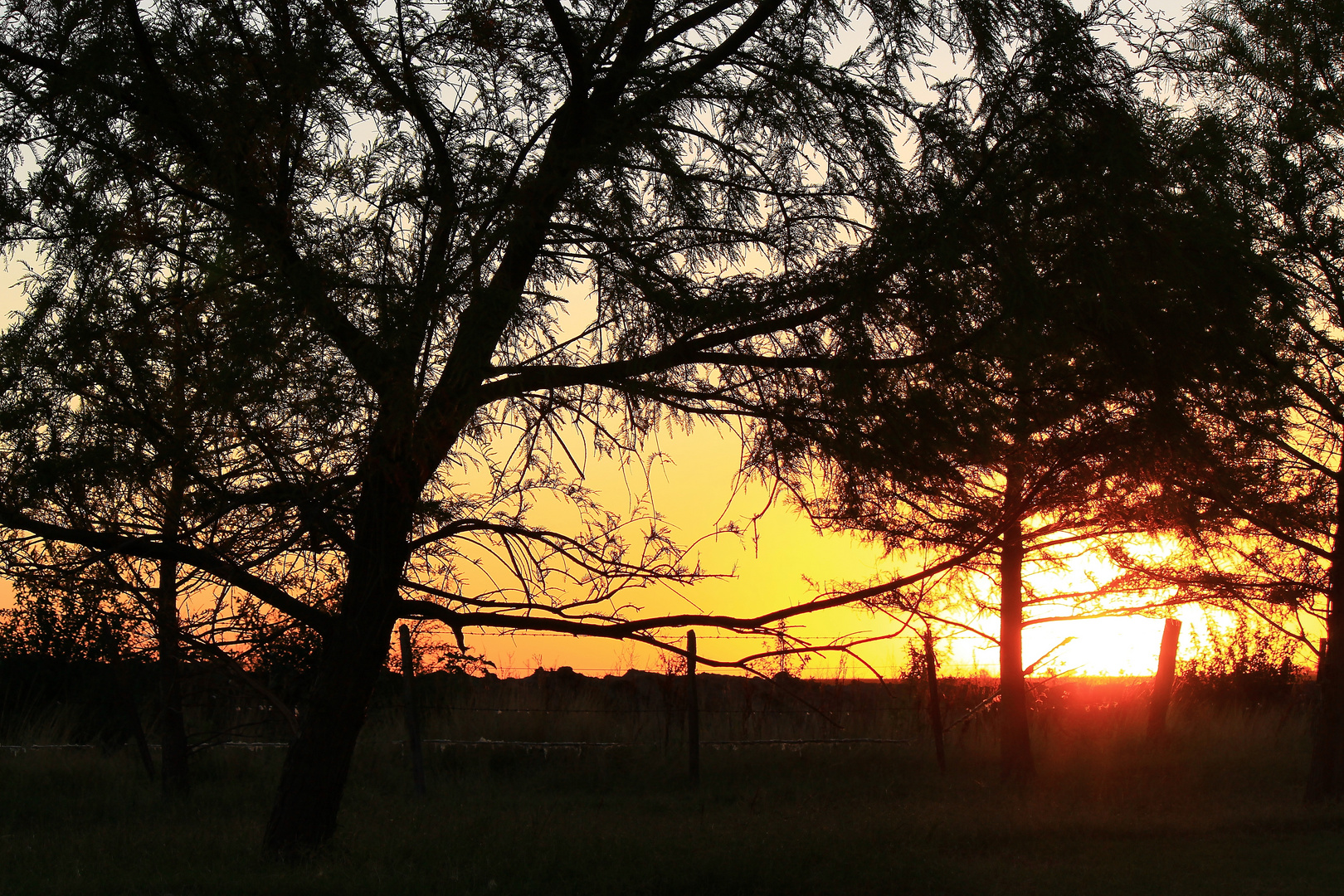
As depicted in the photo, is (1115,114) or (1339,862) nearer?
(1115,114)

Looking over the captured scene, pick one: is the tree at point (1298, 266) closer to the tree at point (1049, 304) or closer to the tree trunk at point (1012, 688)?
the tree trunk at point (1012, 688)

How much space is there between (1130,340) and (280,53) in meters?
3.94

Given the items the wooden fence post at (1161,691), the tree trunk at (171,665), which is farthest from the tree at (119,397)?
the wooden fence post at (1161,691)

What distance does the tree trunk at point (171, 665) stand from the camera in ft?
17.1

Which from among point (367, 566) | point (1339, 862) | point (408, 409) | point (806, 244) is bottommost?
point (1339, 862)

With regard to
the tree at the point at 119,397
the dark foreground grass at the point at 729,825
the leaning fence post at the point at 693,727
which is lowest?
the dark foreground grass at the point at 729,825

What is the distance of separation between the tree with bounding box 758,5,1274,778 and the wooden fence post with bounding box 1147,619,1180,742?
9.37 metres

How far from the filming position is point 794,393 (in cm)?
511

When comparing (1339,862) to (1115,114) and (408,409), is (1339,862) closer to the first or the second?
(1115,114)

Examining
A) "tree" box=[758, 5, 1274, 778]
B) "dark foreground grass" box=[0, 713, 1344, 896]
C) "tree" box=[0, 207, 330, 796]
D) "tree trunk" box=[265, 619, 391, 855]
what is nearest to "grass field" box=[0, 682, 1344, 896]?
"dark foreground grass" box=[0, 713, 1344, 896]

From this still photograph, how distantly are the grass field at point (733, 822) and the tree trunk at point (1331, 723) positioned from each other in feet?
1.08

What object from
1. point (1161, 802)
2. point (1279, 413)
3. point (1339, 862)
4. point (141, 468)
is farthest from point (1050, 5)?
point (1161, 802)

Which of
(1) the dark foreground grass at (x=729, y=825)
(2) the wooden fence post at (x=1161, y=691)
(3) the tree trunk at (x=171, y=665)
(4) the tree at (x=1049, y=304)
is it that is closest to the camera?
(4) the tree at (x=1049, y=304)

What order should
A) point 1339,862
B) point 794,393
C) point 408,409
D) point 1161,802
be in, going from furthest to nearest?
point 1161,802 → point 1339,862 → point 794,393 → point 408,409
